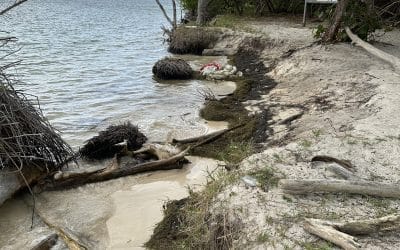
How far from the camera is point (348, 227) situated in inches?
157

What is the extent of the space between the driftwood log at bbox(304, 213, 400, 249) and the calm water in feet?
14.8

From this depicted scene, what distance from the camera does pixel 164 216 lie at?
5.53 metres

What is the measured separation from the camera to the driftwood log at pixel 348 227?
3.86 meters

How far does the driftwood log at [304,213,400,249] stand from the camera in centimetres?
386

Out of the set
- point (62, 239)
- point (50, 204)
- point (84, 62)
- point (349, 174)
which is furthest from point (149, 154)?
point (84, 62)

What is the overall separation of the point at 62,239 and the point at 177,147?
3029mm

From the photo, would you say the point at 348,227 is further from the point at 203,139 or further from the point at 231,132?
the point at 231,132

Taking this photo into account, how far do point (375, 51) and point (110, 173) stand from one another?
7.24 meters

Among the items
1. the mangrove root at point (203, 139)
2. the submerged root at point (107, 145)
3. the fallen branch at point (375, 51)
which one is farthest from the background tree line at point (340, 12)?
the submerged root at point (107, 145)

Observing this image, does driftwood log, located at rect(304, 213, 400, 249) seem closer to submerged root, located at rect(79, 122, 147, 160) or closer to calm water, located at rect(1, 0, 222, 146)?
submerged root, located at rect(79, 122, 147, 160)

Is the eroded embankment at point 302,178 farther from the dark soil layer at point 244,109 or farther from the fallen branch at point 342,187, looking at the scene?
the dark soil layer at point 244,109

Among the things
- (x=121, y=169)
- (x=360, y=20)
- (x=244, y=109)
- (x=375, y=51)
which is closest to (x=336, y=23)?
(x=360, y=20)

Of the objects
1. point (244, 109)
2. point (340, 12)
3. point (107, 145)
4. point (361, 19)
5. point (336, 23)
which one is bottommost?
point (244, 109)

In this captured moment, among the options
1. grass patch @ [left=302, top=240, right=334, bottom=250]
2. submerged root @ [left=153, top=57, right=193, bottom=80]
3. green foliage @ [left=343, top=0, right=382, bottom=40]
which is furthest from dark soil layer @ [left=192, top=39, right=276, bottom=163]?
green foliage @ [left=343, top=0, right=382, bottom=40]
